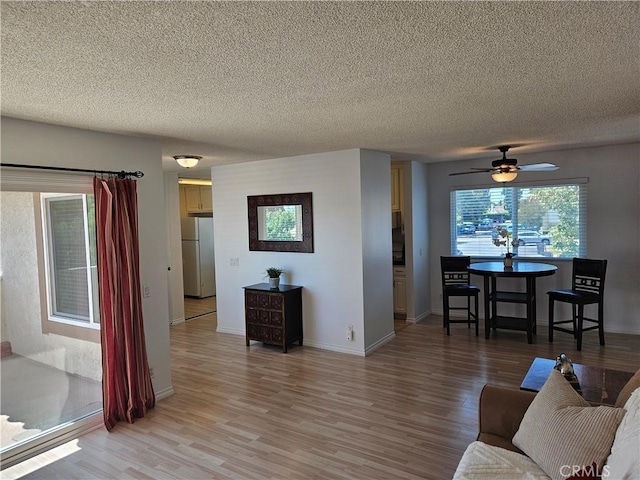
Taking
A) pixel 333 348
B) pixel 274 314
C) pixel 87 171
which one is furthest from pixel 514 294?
pixel 87 171

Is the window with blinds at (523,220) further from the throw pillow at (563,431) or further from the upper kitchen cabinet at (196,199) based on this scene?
the upper kitchen cabinet at (196,199)

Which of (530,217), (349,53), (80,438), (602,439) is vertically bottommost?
(80,438)

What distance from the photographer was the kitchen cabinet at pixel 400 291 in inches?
252

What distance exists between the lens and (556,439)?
1.86 m

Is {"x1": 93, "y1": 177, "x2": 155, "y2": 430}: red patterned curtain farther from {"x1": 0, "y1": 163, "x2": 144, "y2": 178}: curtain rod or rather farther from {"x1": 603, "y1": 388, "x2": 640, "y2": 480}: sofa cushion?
{"x1": 603, "y1": 388, "x2": 640, "y2": 480}: sofa cushion

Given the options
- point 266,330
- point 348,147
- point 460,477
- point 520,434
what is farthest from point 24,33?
point 266,330

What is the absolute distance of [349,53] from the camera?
189cm

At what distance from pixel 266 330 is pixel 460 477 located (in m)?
3.54

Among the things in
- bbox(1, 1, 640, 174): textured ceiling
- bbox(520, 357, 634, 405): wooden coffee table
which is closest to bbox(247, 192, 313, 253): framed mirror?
bbox(1, 1, 640, 174): textured ceiling

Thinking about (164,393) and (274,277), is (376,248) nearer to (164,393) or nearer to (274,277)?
(274,277)

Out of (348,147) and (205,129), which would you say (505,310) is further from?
(205,129)

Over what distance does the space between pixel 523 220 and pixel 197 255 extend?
6020mm

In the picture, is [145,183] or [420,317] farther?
[420,317]

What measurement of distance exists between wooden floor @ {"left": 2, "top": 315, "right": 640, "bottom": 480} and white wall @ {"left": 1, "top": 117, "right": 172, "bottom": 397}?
51cm
